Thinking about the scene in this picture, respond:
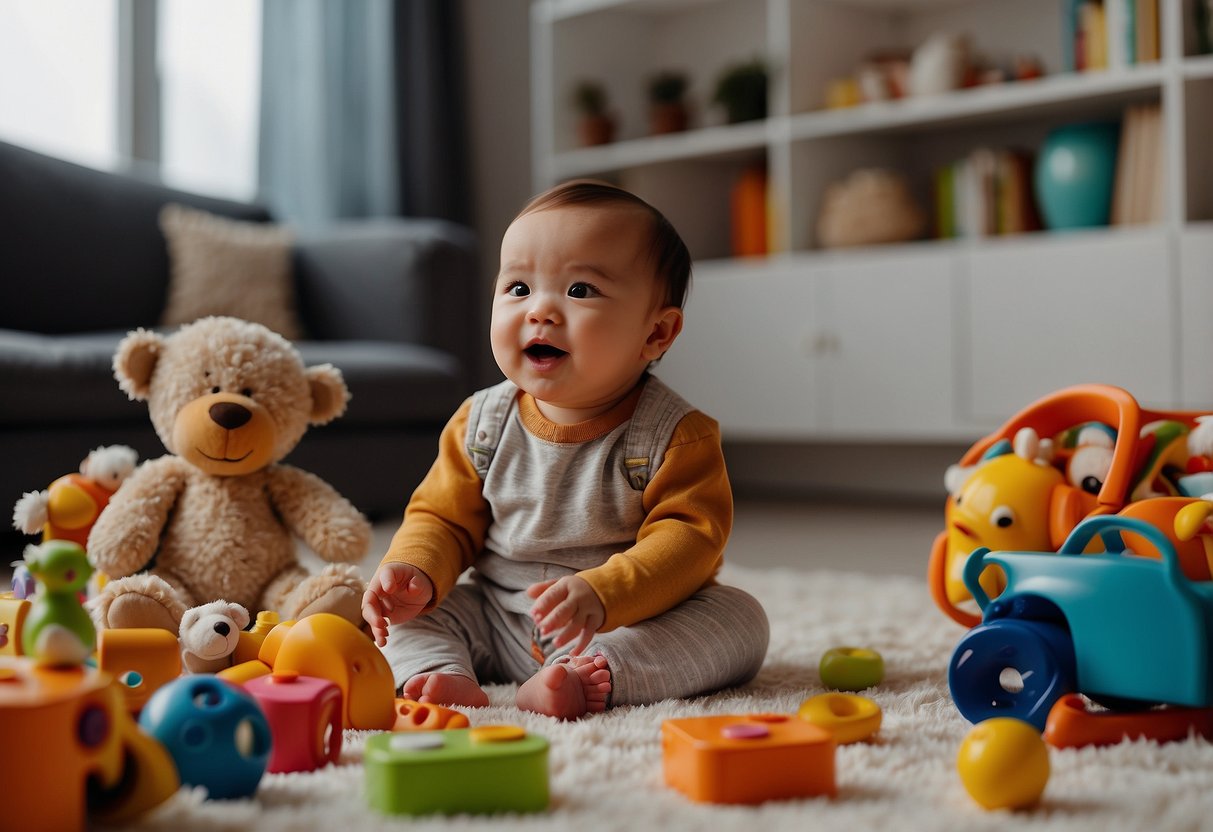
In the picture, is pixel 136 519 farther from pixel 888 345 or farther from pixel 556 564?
pixel 888 345

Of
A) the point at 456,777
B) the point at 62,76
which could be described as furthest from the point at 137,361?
the point at 62,76

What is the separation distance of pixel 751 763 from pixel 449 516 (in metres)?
0.47

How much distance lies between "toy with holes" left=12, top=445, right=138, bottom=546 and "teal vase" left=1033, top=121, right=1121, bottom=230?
6.64 ft

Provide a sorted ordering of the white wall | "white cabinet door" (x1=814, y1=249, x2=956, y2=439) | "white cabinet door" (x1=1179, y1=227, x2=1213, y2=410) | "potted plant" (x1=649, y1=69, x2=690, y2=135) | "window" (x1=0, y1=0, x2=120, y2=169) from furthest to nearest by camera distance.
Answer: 1. the white wall
2. "potted plant" (x1=649, y1=69, x2=690, y2=135)
3. "window" (x1=0, y1=0, x2=120, y2=169)
4. "white cabinet door" (x1=814, y1=249, x2=956, y2=439)
5. "white cabinet door" (x1=1179, y1=227, x2=1213, y2=410)

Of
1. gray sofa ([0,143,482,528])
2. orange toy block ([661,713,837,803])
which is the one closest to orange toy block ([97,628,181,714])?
orange toy block ([661,713,837,803])

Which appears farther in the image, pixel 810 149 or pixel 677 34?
pixel 677 34

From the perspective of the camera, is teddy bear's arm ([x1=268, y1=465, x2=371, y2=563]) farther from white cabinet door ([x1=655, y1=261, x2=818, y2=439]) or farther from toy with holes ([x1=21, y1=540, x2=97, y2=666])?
white cabinet door ([x1=655, y1=261, x2=818, y2=439])

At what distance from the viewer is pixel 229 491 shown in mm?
1215

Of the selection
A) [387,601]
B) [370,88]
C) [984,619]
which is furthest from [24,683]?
[370,88]

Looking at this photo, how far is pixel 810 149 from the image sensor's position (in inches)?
115

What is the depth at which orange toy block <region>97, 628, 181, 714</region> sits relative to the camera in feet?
2.81

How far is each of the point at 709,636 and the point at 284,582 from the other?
43 cm

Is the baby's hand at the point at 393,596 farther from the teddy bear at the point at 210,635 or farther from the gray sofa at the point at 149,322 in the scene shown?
the gray sofa at the point at 149,322

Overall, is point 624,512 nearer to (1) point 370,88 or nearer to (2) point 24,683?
(2) point 24,683
